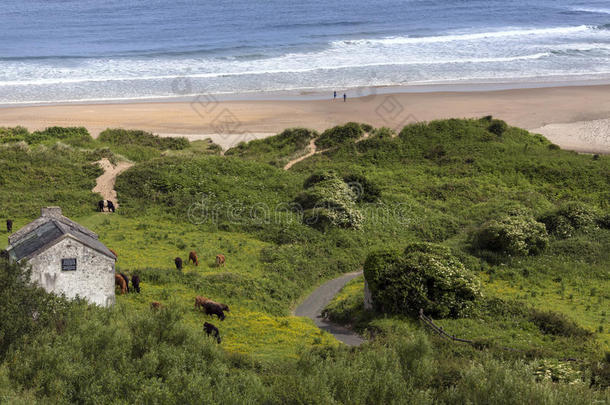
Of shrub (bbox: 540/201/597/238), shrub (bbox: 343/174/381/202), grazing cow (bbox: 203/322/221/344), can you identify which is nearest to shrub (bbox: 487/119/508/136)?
shrub (bbox: 343/174/381/202)

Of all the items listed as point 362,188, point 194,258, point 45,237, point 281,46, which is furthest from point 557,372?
point 281,46

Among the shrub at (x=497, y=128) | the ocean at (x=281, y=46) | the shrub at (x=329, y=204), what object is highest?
the ocean at (x=281, y=46)

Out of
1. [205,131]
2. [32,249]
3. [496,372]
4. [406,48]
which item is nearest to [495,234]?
[496,372]

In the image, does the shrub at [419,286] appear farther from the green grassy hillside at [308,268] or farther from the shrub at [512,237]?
the shrub at [512,237]

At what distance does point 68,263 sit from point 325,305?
43.9 ft

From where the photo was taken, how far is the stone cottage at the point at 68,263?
2517cm

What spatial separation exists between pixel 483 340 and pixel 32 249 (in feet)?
57.7

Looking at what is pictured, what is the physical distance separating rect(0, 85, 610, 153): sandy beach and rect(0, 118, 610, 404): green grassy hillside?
8.33m

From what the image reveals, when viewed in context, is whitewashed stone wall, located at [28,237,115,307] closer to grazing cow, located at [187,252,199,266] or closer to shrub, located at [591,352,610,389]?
grazing cow, located at [187,252,199,266]

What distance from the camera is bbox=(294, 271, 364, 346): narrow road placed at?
95.7 feet

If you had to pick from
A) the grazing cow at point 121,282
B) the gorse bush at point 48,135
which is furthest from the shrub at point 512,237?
the gorse bush at point 48,135

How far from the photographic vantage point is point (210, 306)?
2788 cm

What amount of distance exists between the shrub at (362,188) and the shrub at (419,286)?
14400mm

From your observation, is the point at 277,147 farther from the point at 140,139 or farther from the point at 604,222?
the point at 604,222
